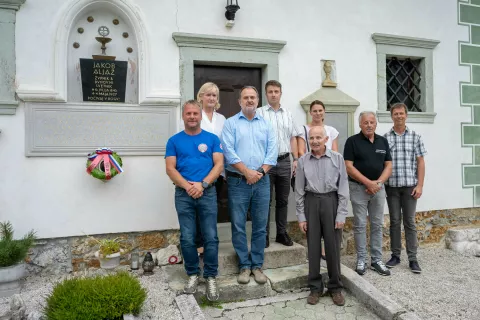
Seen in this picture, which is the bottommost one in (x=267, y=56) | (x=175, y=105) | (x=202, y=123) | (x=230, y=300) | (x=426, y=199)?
(x=230, y=300)

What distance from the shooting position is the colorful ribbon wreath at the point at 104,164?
4.10 metres

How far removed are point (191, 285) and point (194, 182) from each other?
0.97 m

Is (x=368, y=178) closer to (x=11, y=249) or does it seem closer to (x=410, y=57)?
(x=410, y=57)

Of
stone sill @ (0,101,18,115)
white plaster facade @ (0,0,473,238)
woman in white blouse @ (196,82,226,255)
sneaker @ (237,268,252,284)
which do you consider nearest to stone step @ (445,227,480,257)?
white plaster facade @ (0,0,473,238)

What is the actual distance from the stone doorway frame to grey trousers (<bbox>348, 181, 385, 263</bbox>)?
1.10m

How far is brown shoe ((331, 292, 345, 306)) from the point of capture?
11.5 ft

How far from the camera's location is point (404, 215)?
443cm

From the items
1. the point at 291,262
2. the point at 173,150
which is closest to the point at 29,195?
the point at 173,150

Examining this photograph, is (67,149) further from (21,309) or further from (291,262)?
(291,262)

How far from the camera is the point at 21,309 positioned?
2.90 meters

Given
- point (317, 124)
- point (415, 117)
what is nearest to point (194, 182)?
point (317, 124)

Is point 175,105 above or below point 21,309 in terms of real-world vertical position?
above

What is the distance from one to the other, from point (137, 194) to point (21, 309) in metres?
1.79

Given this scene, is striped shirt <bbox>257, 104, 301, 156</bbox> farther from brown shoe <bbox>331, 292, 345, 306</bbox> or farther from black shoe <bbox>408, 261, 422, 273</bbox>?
black shoe <bbox>408, 261, 422, 273</bbox>
